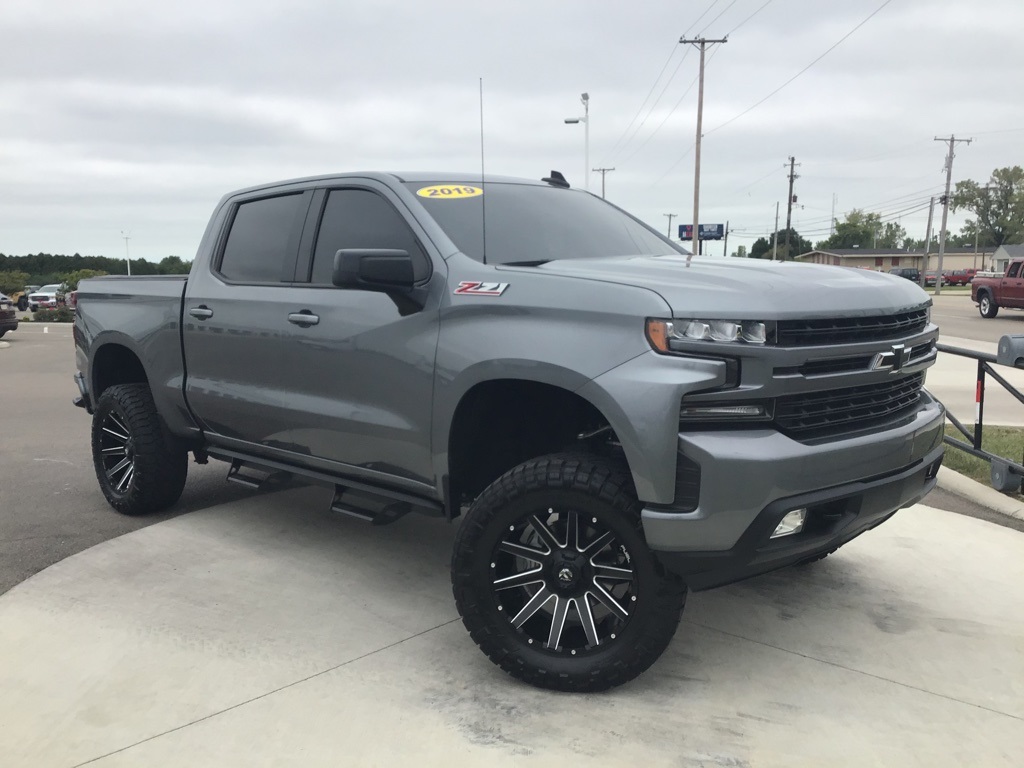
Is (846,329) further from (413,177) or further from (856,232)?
(856,232)

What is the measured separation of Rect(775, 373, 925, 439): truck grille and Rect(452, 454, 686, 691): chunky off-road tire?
1.95 ft

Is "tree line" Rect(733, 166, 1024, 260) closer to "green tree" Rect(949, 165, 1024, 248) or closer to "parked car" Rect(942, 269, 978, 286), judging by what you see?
"green tree" Rect(949, 165, 1024, 248)

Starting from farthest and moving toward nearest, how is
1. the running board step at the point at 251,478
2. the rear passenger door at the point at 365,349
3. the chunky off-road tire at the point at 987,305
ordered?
the chunky off-road tire at the point at 987,305
the running board step at the point at 251,478
the rear passenger door at the point at 365,349

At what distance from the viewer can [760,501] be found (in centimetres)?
290

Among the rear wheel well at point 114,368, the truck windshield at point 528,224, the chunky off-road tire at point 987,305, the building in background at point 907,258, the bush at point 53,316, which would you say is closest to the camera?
the truck windshield at point 528,224

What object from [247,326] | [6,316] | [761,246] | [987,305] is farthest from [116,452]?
[761,246]

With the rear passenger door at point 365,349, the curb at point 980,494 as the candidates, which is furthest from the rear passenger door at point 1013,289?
the rear passenger door at point 365,349

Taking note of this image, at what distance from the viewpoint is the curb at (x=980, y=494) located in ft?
18.3

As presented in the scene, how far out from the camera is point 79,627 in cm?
385

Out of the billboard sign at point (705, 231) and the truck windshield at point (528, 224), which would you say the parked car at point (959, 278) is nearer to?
the billboard sign at point (705, 231)

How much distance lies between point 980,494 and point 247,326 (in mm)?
4739

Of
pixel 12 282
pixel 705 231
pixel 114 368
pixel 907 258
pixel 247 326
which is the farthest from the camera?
pixel 907 258

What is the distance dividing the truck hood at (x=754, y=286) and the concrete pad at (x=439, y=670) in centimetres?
141

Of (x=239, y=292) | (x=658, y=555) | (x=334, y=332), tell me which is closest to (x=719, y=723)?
(x=658, y=555)
